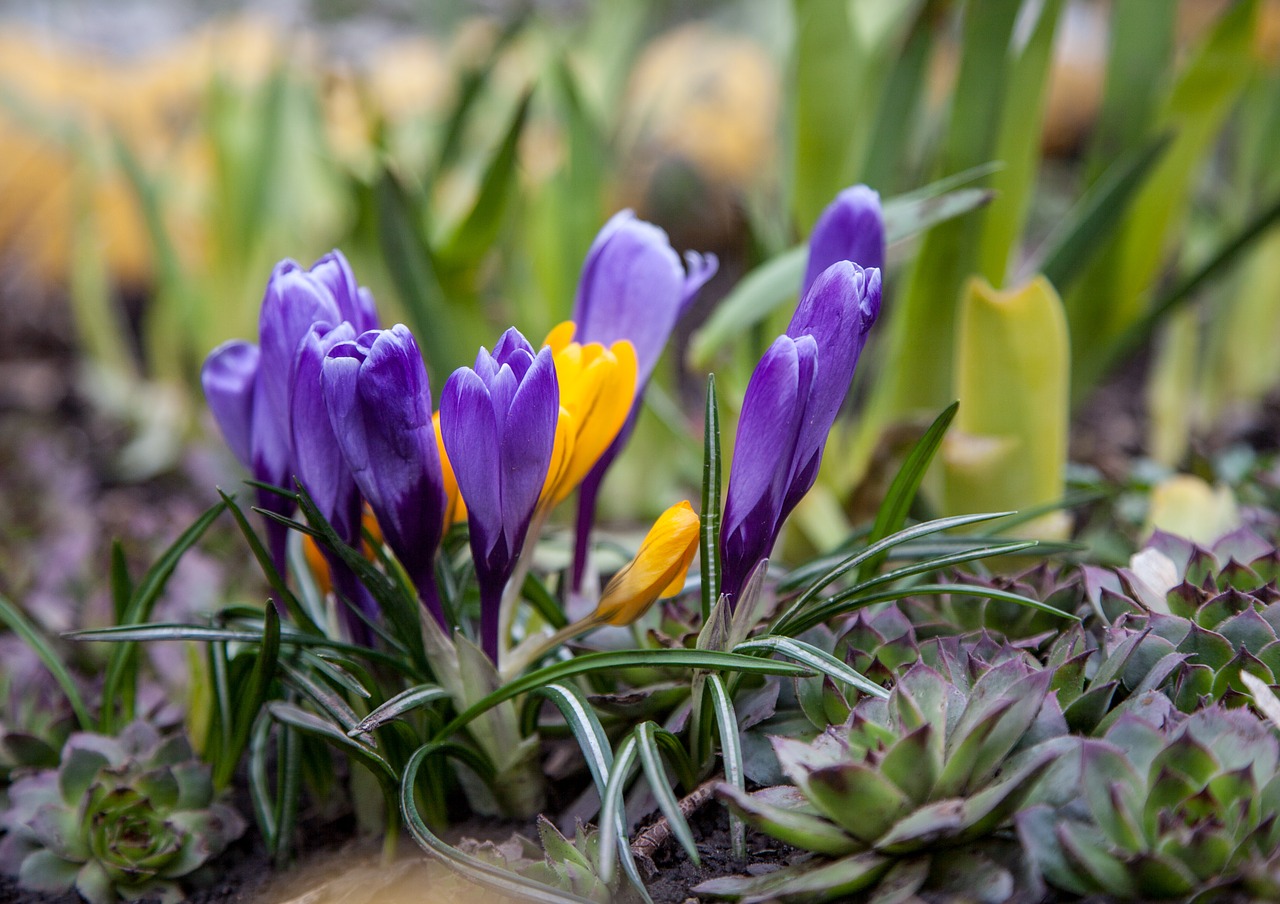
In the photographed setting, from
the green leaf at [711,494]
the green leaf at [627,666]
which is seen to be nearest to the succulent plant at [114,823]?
the green leaf at [627,666]

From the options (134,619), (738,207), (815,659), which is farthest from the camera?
(738,207)

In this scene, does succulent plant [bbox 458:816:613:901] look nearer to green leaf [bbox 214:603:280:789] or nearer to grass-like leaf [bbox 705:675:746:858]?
grass-like leaf [bbox 705:675:746:858]

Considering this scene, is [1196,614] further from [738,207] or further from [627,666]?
[738,207]

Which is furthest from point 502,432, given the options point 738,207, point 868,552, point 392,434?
point 738,207

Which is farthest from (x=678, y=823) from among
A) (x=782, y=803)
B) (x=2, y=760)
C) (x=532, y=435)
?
(x=2, y=760)

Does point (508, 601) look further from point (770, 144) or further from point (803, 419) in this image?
point (770, 144)
